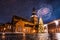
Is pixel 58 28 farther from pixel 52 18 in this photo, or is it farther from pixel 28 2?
pixel 28 2

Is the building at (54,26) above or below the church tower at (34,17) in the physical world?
below

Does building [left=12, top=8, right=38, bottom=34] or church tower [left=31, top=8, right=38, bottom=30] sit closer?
building [left=12, top=8, right=38, bottom=34]

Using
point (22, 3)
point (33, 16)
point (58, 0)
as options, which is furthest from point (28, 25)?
point (58, 0)

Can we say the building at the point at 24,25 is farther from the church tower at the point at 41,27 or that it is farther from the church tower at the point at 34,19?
the church tower at the point at 41,27

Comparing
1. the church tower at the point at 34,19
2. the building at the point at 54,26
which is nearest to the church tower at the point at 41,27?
the church tower at the point at 34,19

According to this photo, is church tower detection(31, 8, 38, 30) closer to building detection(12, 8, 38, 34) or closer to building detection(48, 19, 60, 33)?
building detection(12, 8, 38, 34)

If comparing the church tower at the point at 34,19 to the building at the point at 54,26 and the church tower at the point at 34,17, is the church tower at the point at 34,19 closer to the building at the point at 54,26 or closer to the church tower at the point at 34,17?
the church tower at the point at 34,17

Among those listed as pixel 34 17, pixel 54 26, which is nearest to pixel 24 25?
pixel 34 17

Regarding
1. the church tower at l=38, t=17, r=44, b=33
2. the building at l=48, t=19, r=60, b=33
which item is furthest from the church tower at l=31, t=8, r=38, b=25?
the building at l=48, t=19, r=60, b=33

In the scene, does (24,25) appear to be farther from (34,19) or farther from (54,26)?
(54,26)

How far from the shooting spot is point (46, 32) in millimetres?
6773

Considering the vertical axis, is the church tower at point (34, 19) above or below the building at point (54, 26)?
above

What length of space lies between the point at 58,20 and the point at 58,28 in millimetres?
353

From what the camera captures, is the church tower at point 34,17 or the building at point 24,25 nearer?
the building at point 24,25
